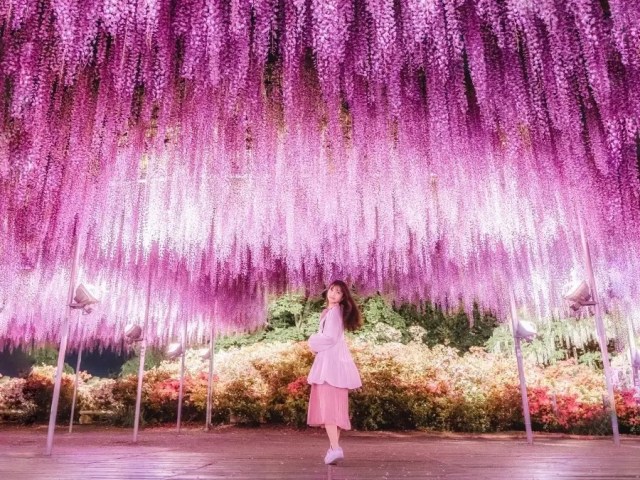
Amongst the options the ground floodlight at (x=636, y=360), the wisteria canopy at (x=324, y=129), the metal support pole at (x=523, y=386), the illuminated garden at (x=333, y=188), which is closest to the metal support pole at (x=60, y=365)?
the illuminated garden at (x=333, y=188)

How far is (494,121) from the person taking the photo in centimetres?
448

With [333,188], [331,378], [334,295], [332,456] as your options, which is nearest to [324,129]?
[333,188]

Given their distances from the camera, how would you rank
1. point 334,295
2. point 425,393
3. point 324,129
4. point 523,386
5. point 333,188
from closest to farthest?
1. point 334,295
2. point 324,129
3. point 523,386
4. point 333,188
5. point 425,393

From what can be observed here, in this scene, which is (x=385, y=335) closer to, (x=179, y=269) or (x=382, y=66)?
(x=179, y=269)

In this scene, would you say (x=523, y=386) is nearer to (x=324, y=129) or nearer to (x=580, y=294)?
(x=580, y=294)

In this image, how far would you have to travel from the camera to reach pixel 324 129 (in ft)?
15.4

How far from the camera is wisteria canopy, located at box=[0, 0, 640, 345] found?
364cm

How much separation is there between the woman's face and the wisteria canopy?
153cm

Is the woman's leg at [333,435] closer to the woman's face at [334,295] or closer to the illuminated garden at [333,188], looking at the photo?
the illuminated garden at [333,188]

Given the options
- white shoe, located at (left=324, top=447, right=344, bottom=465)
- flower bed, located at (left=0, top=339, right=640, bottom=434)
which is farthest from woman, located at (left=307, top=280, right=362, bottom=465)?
flower bed, located at (left=0, top=339, right=640, bottom=434)

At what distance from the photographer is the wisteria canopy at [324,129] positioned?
364 centimetres

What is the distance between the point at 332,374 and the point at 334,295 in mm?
497

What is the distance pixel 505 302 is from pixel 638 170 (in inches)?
171

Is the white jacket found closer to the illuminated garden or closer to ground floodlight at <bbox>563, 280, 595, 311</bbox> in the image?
the illuminated garden
